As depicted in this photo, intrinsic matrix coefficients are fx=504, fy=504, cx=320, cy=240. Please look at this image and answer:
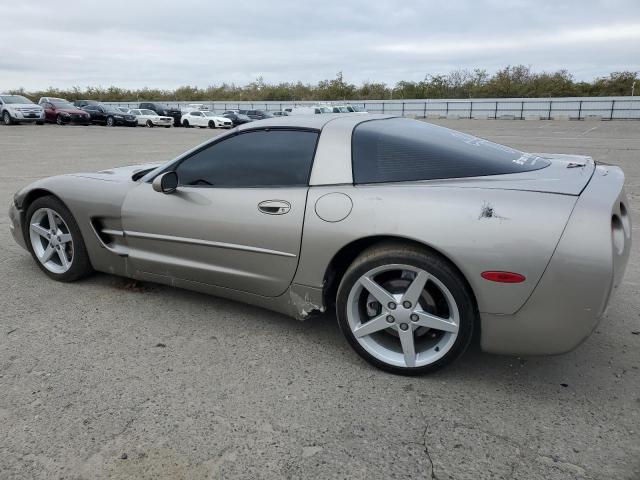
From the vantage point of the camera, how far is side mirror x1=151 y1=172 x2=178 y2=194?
127 inches

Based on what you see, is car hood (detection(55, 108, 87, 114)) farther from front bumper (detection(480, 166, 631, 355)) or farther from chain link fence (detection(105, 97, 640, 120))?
front bumper (detection(480, 166, 631, 355))

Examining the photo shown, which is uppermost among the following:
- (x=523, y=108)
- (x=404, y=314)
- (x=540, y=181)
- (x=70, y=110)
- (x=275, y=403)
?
(x=523, y=108)

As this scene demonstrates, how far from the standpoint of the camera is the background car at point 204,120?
32281 mm

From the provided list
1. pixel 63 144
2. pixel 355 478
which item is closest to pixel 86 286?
pixel 355 478

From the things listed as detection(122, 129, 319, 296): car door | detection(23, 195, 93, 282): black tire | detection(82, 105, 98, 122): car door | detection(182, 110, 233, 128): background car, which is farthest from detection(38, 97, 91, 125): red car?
detection(122, 129, 319, 296): car door

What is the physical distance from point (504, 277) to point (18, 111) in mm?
31366

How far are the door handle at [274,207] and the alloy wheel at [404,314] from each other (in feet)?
2.00

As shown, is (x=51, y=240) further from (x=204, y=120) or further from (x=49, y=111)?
(x=49, y=111)

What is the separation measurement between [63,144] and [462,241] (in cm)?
1855

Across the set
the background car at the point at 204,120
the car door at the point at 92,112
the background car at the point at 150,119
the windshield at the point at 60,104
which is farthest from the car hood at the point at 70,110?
the background car at the point at 204,120

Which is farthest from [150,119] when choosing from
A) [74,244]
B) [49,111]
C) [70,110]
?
[74,244]

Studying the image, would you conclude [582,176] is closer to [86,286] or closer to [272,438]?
[272,438]

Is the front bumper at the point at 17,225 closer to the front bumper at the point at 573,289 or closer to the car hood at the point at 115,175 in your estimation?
the car hood at the point at 115,175

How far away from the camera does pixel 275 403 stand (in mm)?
2504
